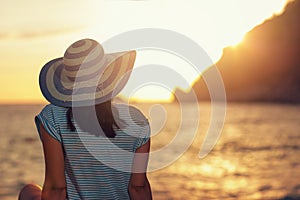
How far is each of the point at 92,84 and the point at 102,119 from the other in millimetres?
210

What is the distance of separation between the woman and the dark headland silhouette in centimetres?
16518

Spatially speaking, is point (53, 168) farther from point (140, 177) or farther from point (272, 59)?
point (272, 59)

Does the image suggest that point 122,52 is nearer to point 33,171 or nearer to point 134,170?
point 134,170

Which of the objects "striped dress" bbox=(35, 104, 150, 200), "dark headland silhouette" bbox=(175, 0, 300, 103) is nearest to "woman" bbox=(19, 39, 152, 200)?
"striped dress" bbox=(35, 104, 150, 200)

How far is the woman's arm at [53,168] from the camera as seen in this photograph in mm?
3467

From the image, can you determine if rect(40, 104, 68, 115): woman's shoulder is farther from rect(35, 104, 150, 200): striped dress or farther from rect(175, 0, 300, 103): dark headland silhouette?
rect(175, 0, 300, 103): dark headland silhouette

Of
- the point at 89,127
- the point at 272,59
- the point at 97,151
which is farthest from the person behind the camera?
the point at 272,59

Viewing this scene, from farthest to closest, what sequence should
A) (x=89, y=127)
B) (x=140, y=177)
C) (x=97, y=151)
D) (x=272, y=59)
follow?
(x=272, y=59) → (x=140, y=177) → (x=97, y=151) → (x=89, y=127)

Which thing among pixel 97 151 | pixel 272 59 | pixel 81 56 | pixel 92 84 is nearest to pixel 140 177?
pixel 97 151

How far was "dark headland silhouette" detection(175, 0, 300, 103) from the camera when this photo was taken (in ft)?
563

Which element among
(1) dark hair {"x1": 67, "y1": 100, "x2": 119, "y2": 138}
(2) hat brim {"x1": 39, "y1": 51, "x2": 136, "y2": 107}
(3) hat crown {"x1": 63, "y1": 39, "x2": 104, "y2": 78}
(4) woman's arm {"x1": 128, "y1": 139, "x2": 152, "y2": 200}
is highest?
(3) hat crown {"x1": 63, "y1": 39, "x2": 104, "y2": 78}

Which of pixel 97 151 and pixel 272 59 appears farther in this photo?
pixel 272 59

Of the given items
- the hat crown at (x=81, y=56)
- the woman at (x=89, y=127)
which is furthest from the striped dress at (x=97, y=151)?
the hat crown at (x=81, y=56)

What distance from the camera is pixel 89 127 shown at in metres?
3.45
